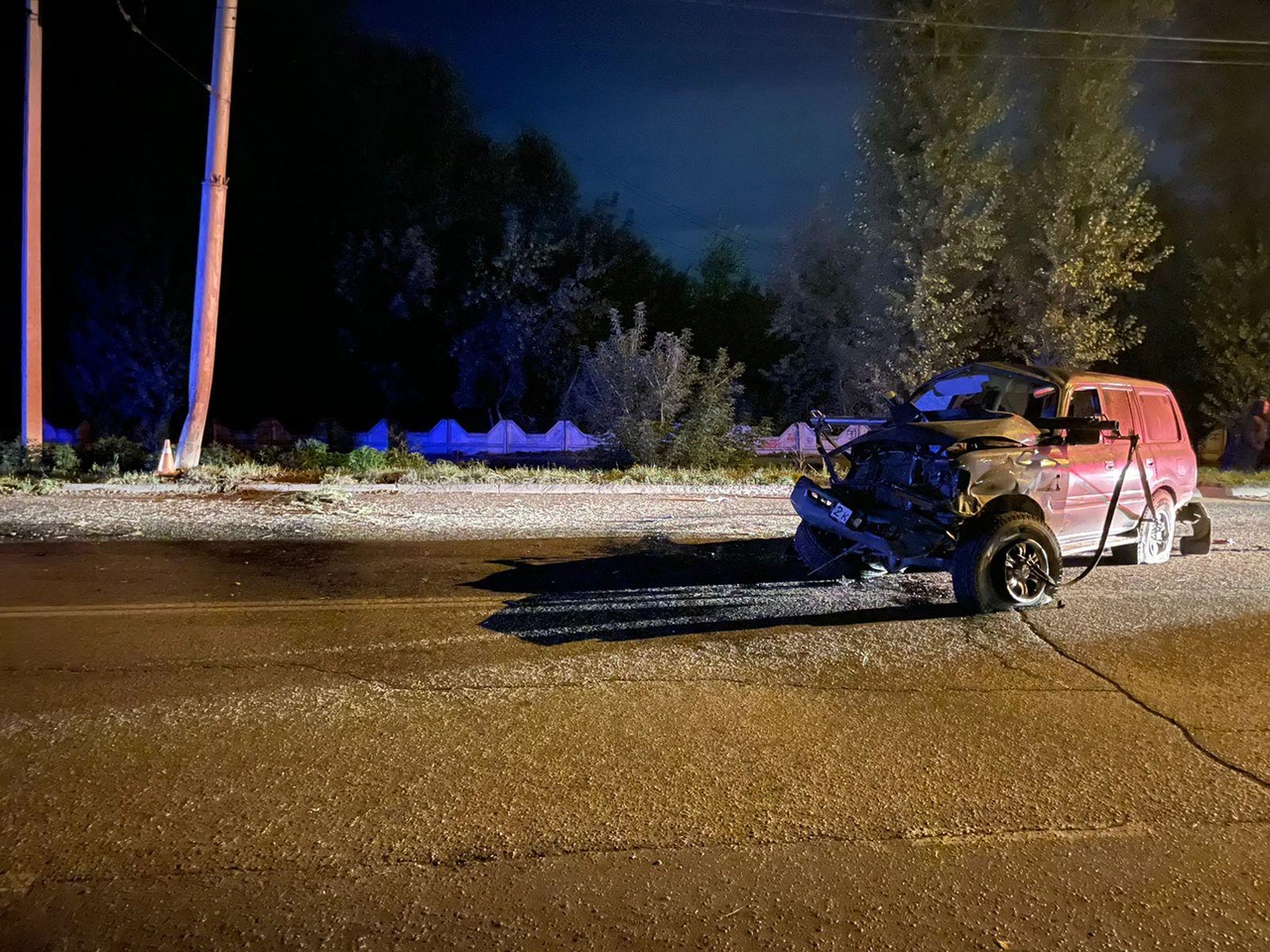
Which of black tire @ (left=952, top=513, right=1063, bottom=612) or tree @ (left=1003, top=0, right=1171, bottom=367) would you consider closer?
black tire @ (left=952, top=513, right=1063, bottom=612)

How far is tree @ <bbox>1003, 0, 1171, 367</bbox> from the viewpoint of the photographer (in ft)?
62.7

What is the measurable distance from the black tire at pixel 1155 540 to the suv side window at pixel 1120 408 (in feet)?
2.71

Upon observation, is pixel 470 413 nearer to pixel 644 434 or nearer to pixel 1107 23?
pixel 644 434

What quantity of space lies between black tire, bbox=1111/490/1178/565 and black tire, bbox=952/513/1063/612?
7.54ft

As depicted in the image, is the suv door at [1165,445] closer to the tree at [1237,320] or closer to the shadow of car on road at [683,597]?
the shadow of car on road at [683,597]

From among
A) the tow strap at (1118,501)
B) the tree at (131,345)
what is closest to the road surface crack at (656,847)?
the tow strap at (1118,501)

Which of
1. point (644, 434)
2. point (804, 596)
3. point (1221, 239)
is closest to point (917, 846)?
point (804, 596)

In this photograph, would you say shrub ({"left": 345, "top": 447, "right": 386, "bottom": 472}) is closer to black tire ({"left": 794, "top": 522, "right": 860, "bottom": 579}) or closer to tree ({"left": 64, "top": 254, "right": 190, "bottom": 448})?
black tire ({"left": 794, "top": 522, "right": 860, "bottom": 579})

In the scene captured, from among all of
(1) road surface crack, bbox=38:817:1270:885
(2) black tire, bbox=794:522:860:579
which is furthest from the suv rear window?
(1) road surface crack, bbox=38:817:1270:885

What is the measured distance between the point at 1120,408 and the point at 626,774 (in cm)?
666

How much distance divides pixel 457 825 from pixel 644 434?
15.6m

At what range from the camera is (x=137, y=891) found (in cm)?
300

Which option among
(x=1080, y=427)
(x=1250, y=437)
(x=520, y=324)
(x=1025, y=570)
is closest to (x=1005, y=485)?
(x=1025, y=570)

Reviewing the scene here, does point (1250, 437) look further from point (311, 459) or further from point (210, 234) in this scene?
point (210, 234)
